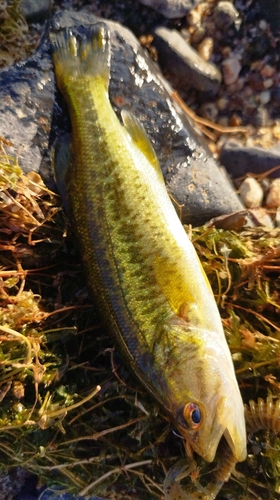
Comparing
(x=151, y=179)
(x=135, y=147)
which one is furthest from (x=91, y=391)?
(x=135, y=147)

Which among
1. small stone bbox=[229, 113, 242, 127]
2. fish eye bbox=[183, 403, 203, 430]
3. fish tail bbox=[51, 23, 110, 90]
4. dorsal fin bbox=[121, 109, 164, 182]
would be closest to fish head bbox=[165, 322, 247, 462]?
fish eye bbox=[183, 403, 203, 430]

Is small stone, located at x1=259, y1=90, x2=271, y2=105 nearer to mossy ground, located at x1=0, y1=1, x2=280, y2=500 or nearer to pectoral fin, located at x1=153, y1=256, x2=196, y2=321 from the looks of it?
mossy ground, located at x1=0, y1=1, x2=280, y2=500

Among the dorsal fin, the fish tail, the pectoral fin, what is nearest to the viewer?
the pectoral fin

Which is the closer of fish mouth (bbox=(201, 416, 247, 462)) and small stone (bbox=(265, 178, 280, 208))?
fish mouth (bbox=(201, 416, 247, 462))

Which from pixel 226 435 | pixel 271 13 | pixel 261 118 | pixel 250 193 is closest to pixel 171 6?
pixel 271 13

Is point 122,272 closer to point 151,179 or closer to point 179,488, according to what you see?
point 151,179

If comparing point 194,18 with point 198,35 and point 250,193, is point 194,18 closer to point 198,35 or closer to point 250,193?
point 198,35

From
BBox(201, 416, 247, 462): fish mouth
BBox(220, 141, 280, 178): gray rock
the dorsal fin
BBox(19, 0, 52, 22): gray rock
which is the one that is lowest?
BBox(201, 416, 247, 462): fish mouth

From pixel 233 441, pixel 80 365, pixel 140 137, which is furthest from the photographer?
pixel 140 137
